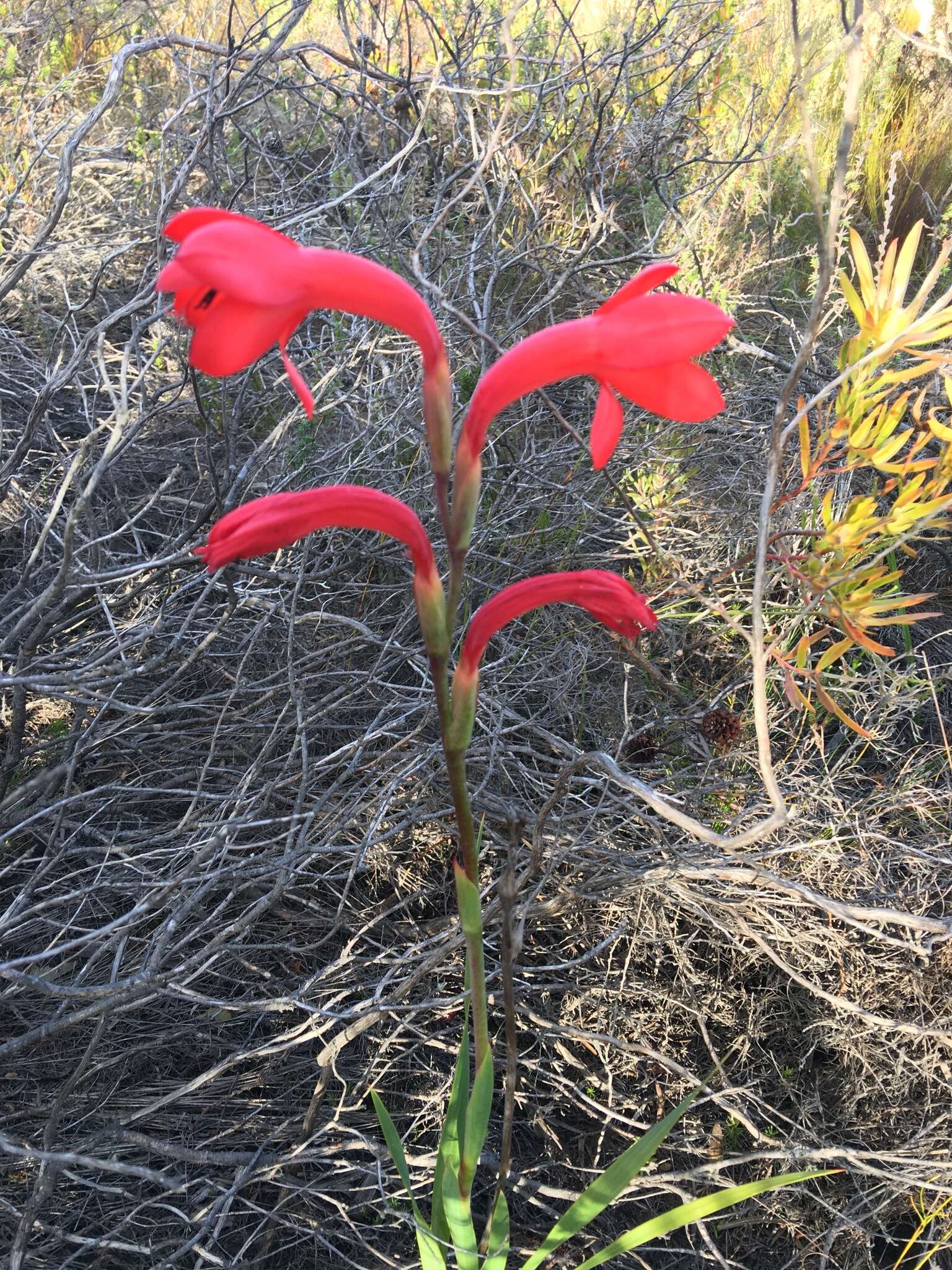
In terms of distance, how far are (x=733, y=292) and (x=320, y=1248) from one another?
2574mm

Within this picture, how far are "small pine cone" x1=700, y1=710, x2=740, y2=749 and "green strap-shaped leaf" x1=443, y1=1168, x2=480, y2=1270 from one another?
1016 mm

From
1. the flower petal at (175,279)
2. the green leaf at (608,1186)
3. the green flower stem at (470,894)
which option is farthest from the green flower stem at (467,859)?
the flower petal at (175,279)

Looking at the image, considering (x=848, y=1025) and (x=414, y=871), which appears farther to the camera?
(x=414, y=871)

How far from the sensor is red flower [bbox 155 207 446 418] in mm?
746

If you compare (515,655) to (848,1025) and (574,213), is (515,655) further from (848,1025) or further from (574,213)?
(574,213)

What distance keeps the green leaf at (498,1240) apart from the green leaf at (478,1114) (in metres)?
0.14

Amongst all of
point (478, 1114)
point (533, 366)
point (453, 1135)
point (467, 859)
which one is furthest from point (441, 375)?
point (453, 1135)

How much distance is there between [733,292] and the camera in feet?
9.18

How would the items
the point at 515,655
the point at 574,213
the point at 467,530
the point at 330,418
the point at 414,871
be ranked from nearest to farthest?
the point at 467,530, the point at 414,871, the point at 515,655, the point at 330,418, the point at 574,213

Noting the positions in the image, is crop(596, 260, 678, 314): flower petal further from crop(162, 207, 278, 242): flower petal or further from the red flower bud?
crop(162, 207, 278, 242): flower petal

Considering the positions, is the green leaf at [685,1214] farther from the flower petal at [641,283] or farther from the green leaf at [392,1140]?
the flower petal at [641,283]

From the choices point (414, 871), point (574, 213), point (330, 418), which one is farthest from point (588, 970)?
point (574, 213)

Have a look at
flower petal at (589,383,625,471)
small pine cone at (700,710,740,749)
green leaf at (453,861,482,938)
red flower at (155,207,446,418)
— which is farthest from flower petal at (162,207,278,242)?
small pine cone at (700,710,740,749)

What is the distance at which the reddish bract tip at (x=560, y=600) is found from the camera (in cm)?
91
